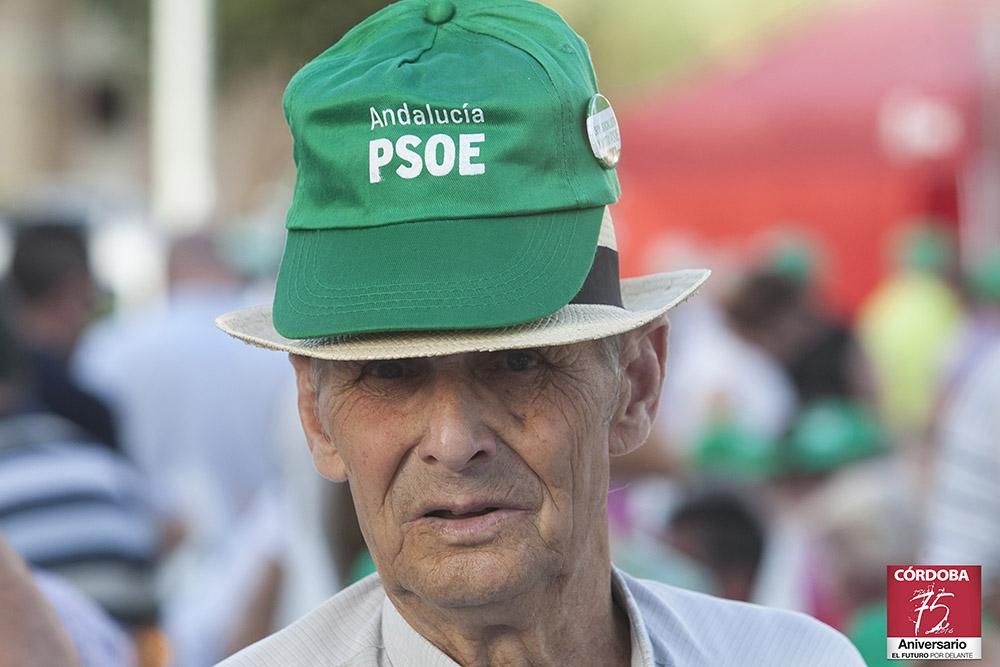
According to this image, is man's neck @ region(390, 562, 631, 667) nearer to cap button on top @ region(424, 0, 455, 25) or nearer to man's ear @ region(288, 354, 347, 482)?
man's ear @ region(288, 354, 347, 482)

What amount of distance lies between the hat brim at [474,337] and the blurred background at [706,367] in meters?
1.00

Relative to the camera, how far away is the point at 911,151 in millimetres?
13773

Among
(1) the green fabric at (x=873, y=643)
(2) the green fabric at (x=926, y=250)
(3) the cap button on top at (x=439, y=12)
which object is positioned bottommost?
(2) the green fabric at (x=926, y=250)

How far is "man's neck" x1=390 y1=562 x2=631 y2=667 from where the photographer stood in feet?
6.78

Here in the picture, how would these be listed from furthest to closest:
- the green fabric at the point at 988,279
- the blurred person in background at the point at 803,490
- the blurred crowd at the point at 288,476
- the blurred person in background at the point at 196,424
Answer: the green fabric at the point at 988,279
the blurred person in background at the point at 196,424
the blurred person in background at the point at 803,490
the blurred crowd at the point at 288,476

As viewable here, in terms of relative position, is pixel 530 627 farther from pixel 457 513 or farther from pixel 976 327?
pixel 976 327

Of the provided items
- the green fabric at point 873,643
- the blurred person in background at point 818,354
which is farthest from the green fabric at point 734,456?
the green fabric at point 873,643

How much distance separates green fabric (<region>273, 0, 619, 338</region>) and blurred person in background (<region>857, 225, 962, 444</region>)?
10.7 meters

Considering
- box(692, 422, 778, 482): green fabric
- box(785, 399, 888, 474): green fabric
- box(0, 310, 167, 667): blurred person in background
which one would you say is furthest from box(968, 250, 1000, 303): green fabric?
box(0, 310, 167, 667): blurred person in background

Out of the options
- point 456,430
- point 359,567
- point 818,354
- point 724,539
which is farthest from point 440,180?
point 818,354

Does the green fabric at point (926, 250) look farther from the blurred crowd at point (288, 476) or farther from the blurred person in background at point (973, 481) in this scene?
the blurred person in background at point (973, 481)

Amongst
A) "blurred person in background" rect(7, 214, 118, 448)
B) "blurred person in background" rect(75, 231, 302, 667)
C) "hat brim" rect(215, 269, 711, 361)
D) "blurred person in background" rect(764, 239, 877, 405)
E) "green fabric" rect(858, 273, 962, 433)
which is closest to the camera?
"hat brim" rect(215, 269, 711, 361)

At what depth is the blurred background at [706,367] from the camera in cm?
491

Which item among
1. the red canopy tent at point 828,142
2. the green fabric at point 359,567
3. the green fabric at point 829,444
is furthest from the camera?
the red canopy tent at point 828,142
